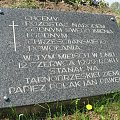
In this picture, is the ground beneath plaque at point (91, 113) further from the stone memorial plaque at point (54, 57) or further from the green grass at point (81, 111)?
the stone memorial plaque at point (54, 57)

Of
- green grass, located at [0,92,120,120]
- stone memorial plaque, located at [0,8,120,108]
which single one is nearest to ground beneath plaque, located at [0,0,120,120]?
green grass, located at [0,92,120,120]

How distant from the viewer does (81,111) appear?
128 inches

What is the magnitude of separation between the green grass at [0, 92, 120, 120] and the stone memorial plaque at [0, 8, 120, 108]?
85 mm

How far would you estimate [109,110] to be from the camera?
129 inches

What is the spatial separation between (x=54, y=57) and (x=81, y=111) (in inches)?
26.0

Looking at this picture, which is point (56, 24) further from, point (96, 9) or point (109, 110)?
point (96, 9)

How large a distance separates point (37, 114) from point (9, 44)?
2.64 feet

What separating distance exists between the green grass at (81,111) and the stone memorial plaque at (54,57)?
0.28 feet

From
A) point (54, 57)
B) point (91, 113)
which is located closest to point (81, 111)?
point (91, 113)

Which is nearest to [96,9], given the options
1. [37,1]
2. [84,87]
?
[37,1]

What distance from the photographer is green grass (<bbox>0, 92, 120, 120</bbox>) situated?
2979 millimetres

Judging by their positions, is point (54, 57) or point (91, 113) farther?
point (54, 57)

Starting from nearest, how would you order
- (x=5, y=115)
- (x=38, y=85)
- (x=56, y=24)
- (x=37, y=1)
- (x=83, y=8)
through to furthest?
(x=5, y=115) → (x=38, y=85) → (x=56, y=24) → (x=37, y=1) → (x=83, y=8)

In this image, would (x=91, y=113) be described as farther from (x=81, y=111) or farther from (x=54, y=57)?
(x=54, y=57)
